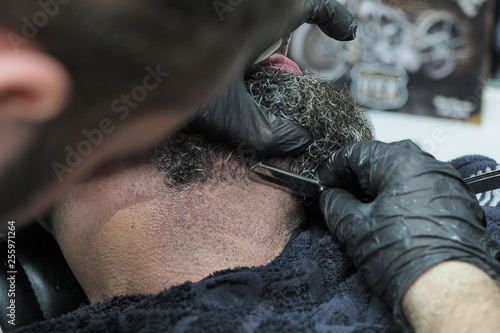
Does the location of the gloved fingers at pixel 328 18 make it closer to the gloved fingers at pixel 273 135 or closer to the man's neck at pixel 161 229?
the gloved fingers at pixel 273 135

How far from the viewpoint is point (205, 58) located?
455 millimetres

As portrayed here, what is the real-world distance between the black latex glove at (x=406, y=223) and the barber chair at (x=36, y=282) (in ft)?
1.66

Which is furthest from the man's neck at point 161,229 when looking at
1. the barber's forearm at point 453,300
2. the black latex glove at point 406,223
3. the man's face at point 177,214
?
the barber's forearm at point 453,300

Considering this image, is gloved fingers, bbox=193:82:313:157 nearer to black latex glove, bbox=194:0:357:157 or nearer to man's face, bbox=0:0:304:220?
black latex glove, bbox=194:0:357:157

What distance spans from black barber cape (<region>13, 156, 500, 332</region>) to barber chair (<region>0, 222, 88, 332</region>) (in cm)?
24

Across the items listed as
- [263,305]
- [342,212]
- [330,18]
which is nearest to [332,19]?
[330,18]

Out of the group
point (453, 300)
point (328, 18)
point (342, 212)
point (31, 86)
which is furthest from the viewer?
point (328, 18)

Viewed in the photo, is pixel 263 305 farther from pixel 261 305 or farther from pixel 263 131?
pixel 263 131

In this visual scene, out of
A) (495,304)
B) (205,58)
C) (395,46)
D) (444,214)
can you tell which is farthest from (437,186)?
(395,46)

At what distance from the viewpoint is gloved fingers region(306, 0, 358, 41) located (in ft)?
2.99

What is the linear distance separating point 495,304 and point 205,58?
0.41 meters

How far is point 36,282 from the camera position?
3.16 ft

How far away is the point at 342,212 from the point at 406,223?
0.33 feet

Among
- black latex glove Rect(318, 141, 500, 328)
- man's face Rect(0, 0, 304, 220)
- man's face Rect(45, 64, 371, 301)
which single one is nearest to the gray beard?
man's face Rect(45, 64, 371, 301)
